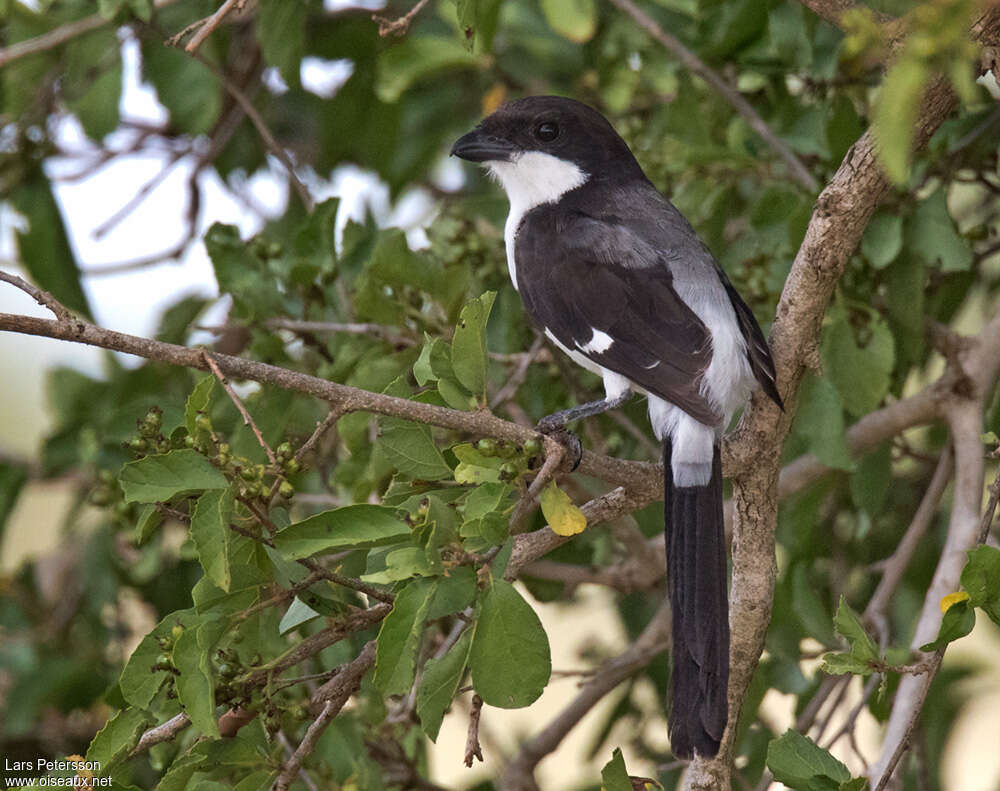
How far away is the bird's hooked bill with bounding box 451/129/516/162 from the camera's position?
3.18m

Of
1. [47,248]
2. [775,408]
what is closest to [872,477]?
[775,408]

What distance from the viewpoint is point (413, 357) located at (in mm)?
2824

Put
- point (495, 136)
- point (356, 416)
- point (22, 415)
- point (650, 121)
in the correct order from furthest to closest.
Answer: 1. point (22, 415)
2. point (650, 121)
3. point (495, 136)
4. point (356, 416)

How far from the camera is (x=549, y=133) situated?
3227 millimetres

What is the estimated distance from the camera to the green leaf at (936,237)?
279cm

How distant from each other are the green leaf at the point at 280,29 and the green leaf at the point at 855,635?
2.06 m

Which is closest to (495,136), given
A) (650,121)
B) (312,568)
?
(650,121)

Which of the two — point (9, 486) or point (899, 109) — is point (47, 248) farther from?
point (899, 109)

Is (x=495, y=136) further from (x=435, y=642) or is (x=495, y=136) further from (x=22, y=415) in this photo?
(x=22, y=415)

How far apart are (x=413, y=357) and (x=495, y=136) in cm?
75

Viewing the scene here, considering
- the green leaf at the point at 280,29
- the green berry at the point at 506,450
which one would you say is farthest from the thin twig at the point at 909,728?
the green leaf at the point at 280,29

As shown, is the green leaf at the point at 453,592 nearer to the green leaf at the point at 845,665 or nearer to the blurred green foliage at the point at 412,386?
the blurred green foliage at the point at 412,386

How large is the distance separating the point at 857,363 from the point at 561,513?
107cm

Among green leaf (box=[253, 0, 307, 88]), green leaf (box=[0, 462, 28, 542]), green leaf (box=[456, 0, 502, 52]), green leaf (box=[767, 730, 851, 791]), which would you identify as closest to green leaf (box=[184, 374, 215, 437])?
green leaf (box=[456, 0, 502, 52])
